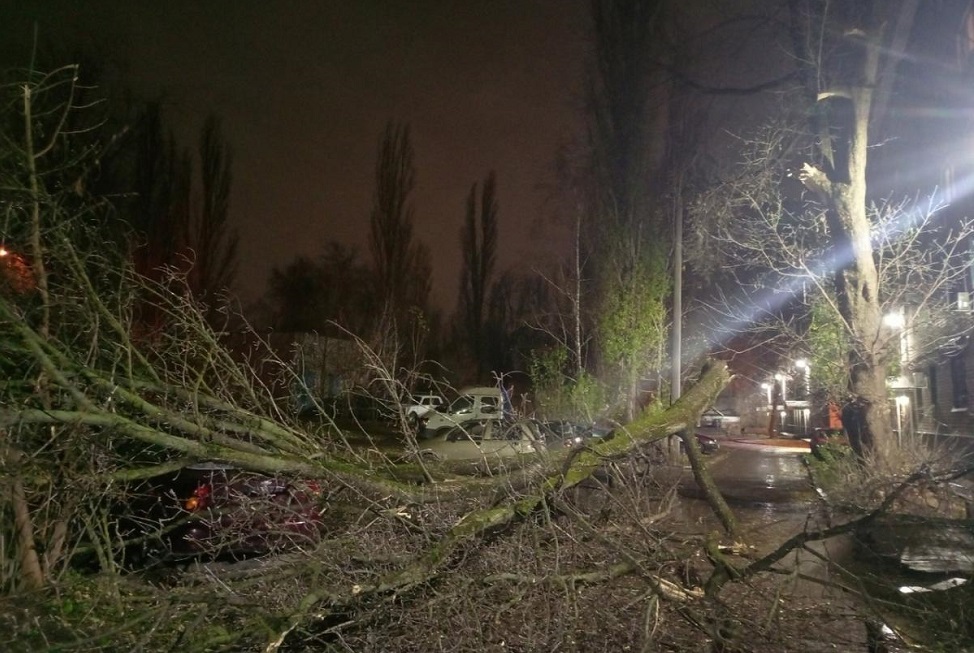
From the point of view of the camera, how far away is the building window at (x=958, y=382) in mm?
17672

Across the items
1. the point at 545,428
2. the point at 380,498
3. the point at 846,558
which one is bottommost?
the point at 846,558

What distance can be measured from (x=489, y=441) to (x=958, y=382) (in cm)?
1630

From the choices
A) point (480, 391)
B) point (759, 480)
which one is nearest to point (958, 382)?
point (759, 480)

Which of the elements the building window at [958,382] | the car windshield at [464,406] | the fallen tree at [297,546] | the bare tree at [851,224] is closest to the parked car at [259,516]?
the fallen tree at [297,546]

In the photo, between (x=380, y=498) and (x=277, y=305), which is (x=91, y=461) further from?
(x=277, y=305)

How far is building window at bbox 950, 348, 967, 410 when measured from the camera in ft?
58.0

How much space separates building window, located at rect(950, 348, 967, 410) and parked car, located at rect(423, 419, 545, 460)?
592 inches

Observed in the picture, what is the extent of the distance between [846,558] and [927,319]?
5.71 m

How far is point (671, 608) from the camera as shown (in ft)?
14.6

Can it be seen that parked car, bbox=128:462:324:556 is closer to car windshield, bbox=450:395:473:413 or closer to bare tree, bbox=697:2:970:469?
car windshield, bbox=450:395:473:413

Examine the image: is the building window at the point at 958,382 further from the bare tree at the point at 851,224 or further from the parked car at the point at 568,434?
the parked car at the point at 568,434

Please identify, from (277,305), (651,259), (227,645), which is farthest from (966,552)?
(277,305)

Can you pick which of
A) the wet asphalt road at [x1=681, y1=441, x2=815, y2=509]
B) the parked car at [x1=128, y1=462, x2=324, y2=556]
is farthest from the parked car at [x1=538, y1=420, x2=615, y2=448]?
the wet asphalt road at [x1=681, y1=441, x2=815, y2=509]

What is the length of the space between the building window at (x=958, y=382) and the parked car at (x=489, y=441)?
1504cm
